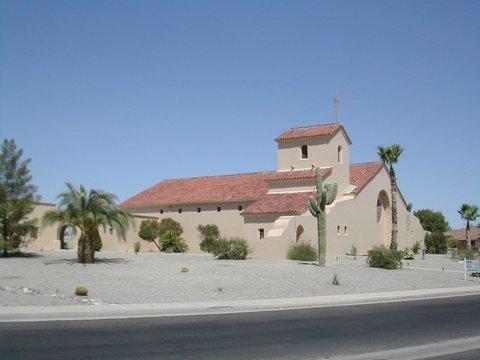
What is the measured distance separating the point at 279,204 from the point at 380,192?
41.5 ft

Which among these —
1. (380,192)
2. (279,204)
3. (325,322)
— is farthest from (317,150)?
(325,322)

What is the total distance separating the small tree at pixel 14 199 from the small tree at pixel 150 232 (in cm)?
1551

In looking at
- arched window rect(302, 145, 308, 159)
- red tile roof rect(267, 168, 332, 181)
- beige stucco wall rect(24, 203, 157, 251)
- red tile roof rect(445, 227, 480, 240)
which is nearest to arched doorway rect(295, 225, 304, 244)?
red tile roof rect(267, 168, 332, 181)

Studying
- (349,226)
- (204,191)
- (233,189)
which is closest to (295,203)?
(349,226)

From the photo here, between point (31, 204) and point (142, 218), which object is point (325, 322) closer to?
point (31, 204)

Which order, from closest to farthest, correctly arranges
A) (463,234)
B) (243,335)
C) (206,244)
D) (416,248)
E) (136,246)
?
(243,335)
(206,244)
(136,246)
(416,248)
(463,234)

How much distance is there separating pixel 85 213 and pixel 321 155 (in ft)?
68.7

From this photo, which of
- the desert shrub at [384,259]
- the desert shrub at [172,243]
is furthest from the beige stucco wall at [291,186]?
the desert shrub at [384,259]

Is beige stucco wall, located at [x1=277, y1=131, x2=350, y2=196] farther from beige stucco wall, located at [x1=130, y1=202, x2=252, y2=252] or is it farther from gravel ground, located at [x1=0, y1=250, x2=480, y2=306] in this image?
gravel ground, located at [x1=0, y1=250, x2=480, y2=306]

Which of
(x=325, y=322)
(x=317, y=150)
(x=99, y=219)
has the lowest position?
(x=325, y=322)

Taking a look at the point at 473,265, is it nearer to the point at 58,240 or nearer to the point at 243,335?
the point at 243,335

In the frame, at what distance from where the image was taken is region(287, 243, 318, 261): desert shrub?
37656 mm

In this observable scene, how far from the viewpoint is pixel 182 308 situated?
18.6 m

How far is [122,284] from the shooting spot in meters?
23.7
